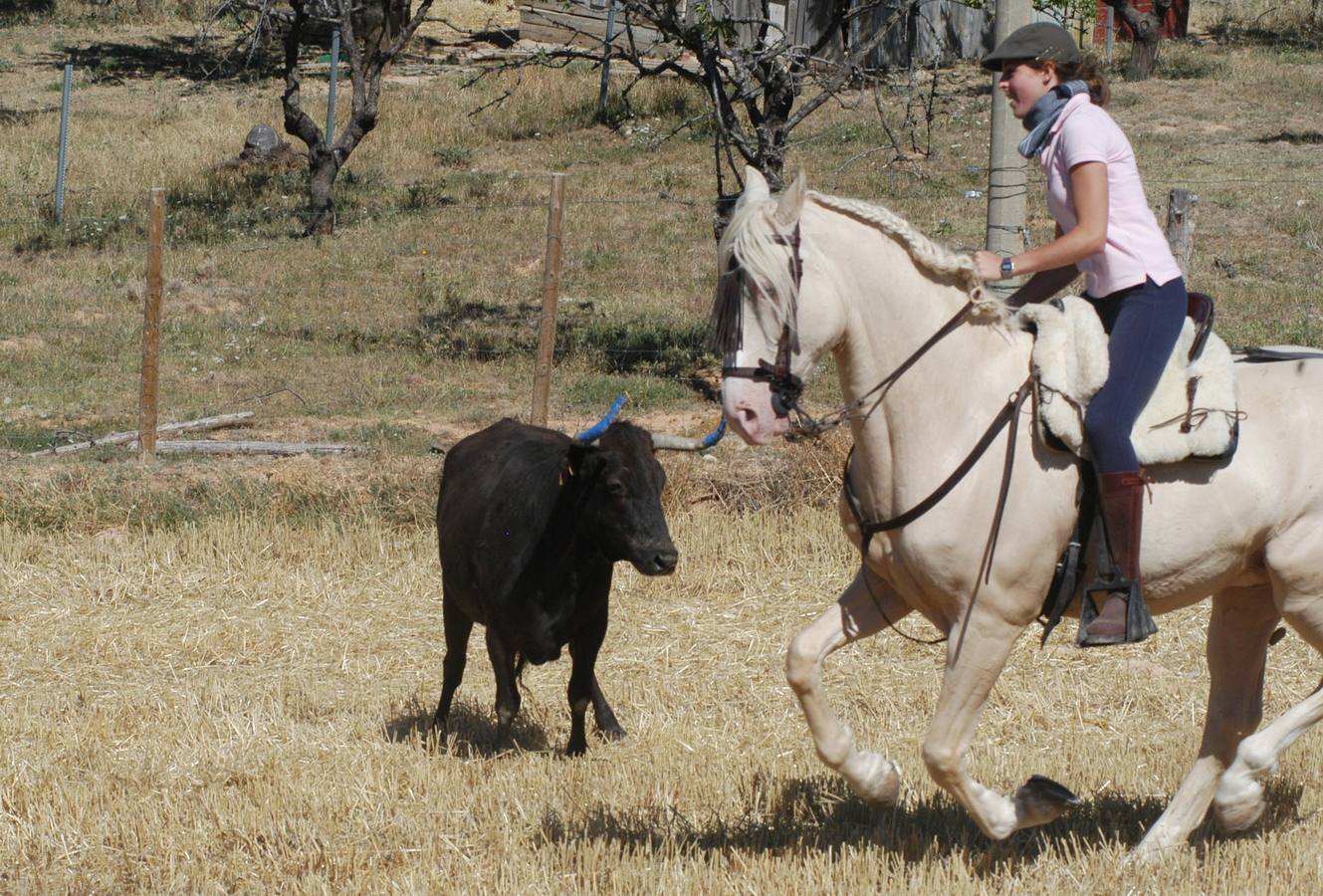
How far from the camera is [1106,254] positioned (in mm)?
5207

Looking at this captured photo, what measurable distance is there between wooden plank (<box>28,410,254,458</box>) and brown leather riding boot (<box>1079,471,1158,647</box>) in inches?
373

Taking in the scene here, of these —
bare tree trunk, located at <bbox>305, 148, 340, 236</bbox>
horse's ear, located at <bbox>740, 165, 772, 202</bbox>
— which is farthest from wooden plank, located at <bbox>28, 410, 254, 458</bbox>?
horse's ear, located at <bbox>740, 165, 772, 202</bbox>

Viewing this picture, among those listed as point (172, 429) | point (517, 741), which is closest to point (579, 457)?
point (517, 741)

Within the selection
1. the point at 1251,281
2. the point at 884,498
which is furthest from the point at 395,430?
the point at 1251,281

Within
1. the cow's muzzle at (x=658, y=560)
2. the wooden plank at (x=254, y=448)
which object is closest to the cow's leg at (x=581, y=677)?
the cow's muzzle at (x=658, y=560)

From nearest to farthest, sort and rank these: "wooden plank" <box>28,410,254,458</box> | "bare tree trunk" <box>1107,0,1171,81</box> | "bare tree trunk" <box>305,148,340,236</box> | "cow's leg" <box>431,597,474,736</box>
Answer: "cow's leg" <box>431,597,474,736</box>
"wooden plank" <box>28,410,254,458</box>
"bare tree trunk" <box>305,148,340,236</box>
"bare tree trunk" <box>1107,0,1171,81</box>

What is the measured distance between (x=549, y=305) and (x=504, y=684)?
5010 mm

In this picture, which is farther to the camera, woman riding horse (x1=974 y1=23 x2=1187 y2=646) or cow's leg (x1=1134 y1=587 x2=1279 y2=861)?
cow's leg (x1=1134 y1=587 x2=1279 y2=861)

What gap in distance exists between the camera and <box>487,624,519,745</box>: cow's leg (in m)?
7.29

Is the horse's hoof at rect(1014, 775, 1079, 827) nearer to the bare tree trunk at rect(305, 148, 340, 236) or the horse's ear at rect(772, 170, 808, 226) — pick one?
the horse's ear at rect(772, 170, 808, 226)

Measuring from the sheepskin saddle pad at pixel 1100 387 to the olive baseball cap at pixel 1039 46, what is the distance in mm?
830

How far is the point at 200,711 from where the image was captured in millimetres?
7777

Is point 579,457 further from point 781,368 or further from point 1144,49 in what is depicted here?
point 1144,49

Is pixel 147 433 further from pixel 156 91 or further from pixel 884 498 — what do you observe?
pixel 156 91
